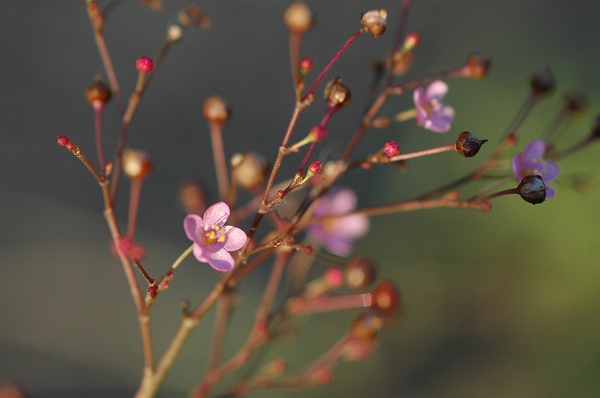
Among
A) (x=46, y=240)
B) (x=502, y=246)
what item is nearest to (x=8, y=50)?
(x=46, y=240)

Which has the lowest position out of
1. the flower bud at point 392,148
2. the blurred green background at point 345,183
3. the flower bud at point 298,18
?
the flower bud at point 392,148

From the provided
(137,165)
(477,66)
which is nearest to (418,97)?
(477,66)

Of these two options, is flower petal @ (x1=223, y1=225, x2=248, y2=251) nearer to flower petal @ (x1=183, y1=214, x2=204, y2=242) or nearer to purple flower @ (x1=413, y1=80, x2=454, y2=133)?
flower petal @ (x1=183, y1=214, x2=204, y2=242)

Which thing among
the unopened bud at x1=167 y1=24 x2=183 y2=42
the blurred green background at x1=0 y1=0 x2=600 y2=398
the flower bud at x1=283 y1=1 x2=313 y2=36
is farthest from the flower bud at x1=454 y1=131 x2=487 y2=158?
the blurred green background at x1=0 y1=0 x2=600 y2=398

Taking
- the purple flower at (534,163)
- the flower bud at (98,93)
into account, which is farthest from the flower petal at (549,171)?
the flower bud at (98,93)

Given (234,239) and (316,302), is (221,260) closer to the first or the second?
(234,239)

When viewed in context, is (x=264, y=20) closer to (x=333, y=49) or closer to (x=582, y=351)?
(x=333, y=49)

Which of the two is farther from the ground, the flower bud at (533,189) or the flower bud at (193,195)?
the flower bud at (193,195)

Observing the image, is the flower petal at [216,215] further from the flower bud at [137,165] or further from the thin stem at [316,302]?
the thin stem at [316,302]
